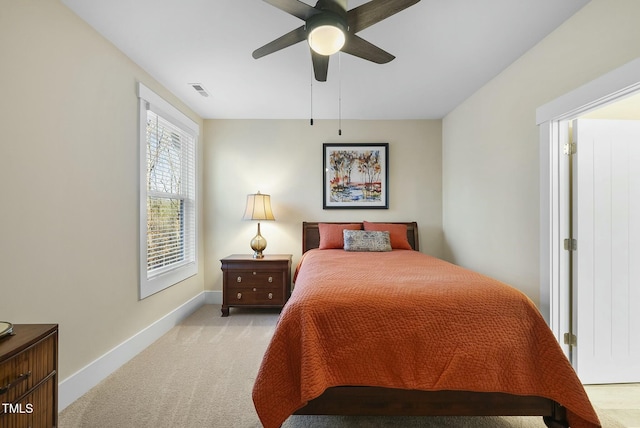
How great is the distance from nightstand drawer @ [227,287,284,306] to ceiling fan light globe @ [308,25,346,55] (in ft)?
8.78

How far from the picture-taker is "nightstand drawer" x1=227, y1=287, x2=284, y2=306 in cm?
343

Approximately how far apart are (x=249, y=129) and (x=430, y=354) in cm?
347

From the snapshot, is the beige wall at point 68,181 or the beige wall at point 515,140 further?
the beige wall at point 515,140

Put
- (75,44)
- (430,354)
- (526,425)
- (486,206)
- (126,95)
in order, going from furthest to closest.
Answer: (486,206) → (126,95) → (75,44) → (526,425) → (430,354)

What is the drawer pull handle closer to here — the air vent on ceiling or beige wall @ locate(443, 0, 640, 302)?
the air vent on ceiling

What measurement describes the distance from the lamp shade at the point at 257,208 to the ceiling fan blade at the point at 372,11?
2.44 metres

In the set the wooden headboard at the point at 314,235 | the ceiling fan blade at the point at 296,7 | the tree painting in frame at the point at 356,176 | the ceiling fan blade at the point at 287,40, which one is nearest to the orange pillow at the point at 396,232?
the wooden headboard at the point at 314,235

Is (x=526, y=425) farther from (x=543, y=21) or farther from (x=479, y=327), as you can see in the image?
(x=543, y=21)

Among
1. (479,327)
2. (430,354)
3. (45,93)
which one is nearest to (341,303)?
(430,354)

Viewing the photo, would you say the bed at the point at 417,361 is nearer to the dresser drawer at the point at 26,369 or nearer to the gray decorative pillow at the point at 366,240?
the dresser drawer at the point at 26,369

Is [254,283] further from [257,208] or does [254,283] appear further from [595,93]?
[595,93]

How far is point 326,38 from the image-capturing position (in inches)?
56.7

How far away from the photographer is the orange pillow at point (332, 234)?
3600 millimetres

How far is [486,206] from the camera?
2.90 meters
